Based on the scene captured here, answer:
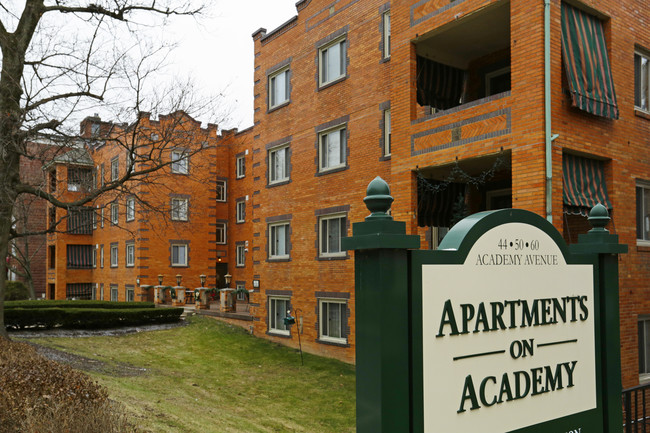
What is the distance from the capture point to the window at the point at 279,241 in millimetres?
24125

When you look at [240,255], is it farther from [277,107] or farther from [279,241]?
[277,107]

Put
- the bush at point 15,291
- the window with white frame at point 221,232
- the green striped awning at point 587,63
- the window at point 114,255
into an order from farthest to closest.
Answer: the window with white frame at point 221,232 < the window at point 114,255 < the bush at point 15,291 < the green striped awning at point 587,63

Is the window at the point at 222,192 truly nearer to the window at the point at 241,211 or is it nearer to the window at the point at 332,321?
the window at the point at 241,211

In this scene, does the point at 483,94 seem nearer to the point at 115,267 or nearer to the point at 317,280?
the point at 317,280

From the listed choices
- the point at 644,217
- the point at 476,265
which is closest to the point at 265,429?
the point at 476,265

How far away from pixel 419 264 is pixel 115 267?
41.8 meters

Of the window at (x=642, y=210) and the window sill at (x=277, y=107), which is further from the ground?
the window sill at (x=277, y=107)

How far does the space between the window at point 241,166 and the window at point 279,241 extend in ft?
59.3

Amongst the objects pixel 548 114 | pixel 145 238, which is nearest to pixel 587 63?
pixel 548 114

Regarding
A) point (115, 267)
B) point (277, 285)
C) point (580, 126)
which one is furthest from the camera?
point (115, 267)

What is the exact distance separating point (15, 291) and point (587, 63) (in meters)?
43.3

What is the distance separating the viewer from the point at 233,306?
2933 centimetres

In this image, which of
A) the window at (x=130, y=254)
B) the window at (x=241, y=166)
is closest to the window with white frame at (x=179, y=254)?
the window at (x=130, y=254)

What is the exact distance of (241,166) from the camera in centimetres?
4238
